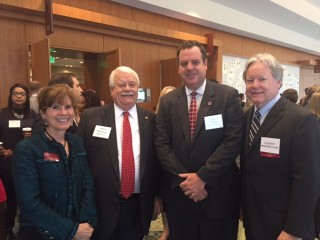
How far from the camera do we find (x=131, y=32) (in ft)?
19.6

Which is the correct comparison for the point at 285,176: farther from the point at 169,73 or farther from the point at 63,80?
the point at 169,73

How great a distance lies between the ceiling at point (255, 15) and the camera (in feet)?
21.3

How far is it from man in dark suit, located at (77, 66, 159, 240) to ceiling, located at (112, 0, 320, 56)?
4.23 metres

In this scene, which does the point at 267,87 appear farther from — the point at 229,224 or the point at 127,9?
the point at 127,9

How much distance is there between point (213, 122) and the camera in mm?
1883

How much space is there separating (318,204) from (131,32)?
16.6ft

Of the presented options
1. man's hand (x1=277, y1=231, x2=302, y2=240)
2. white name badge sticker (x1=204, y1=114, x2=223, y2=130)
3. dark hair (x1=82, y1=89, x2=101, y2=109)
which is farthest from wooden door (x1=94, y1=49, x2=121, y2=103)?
man's hand (x1=277, y1=231, x2=302, y2=240)

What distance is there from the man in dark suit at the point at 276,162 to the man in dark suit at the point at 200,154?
13 centimetres

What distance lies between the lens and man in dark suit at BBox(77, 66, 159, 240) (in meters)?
1.95

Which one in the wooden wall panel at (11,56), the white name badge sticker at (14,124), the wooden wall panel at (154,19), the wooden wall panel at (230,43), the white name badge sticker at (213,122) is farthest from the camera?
the wooden wall panel at (230,43)

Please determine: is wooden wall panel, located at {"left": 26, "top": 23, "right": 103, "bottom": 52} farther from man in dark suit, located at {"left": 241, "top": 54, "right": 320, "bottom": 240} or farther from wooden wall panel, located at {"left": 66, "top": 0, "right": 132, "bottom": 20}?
man in dark suit, located at {"left": 241, "top": 54, "right": 320, "bottom": 240}

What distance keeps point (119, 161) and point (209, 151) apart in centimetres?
61

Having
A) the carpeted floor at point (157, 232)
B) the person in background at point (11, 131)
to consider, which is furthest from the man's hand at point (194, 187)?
the person in background at point (11, 131)

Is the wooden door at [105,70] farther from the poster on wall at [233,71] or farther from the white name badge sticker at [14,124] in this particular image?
the poster on wall at [233,71]
